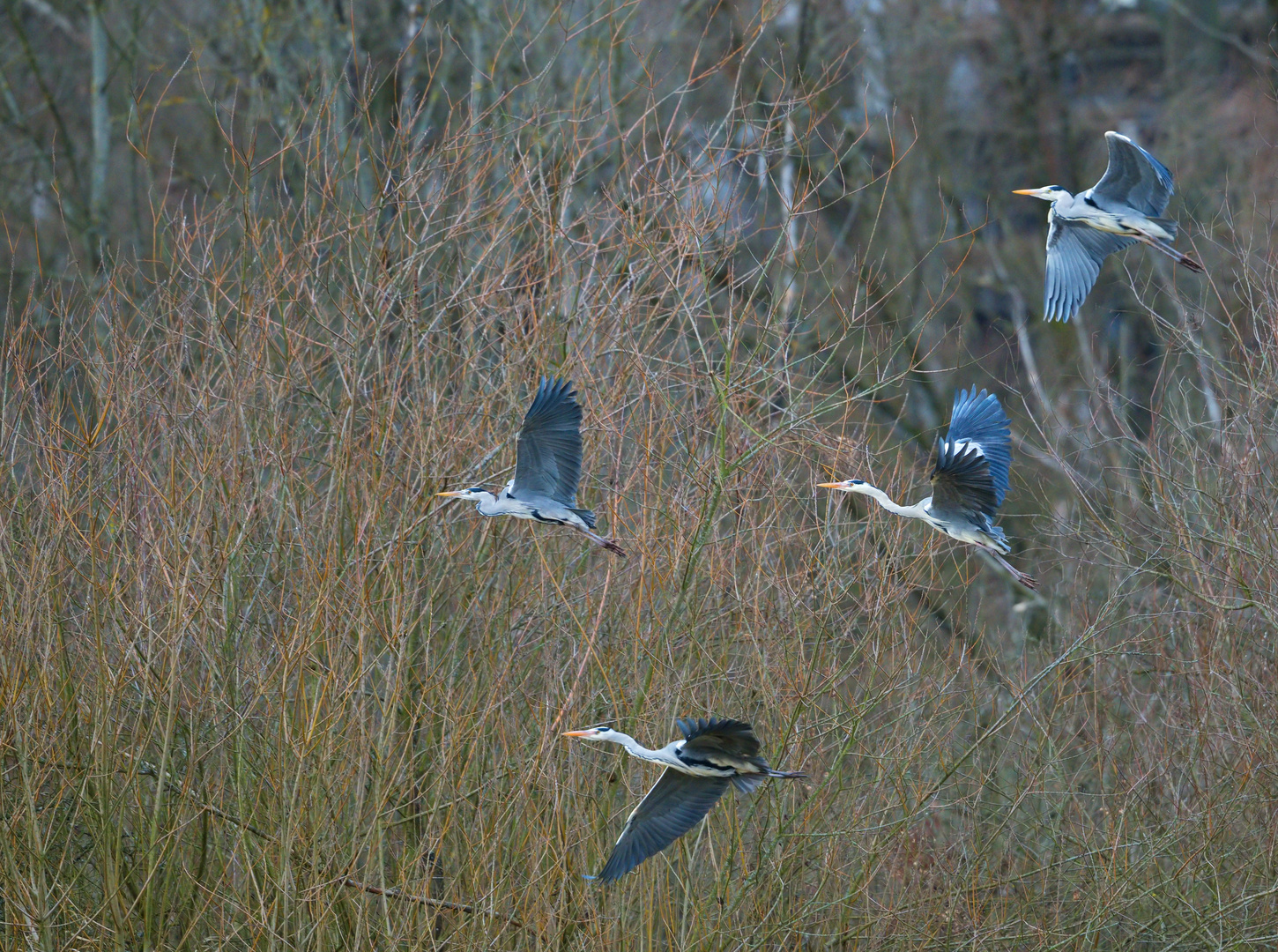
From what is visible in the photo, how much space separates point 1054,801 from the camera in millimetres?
10766

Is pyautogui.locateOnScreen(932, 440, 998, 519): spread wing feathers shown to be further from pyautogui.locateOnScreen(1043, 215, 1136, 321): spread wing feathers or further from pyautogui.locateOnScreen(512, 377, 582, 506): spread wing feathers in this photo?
pyautogui.locateOnScreen(512, 377, 582, 506): spread wing feathers

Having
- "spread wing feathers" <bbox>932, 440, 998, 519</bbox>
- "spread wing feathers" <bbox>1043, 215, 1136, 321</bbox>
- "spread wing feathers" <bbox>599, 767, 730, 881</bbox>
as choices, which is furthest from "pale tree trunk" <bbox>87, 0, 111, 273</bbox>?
"spread wing feathers" <bbox>932, 440, 998, 519</bbox>

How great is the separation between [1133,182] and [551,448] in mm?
3376

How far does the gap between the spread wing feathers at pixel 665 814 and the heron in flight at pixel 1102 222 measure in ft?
9.68

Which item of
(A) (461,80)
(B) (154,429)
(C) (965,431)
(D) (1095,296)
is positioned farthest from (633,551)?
(D) (1095,296)

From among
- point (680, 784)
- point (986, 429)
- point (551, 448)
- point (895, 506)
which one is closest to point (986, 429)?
point (986, 429)

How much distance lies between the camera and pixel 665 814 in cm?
735

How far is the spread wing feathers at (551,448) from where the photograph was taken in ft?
25.4

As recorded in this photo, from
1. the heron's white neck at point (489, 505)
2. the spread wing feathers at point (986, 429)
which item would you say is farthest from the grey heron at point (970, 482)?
the heron's white neck at point (489, 505)

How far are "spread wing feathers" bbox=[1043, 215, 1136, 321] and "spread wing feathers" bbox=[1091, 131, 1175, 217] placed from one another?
195 mm

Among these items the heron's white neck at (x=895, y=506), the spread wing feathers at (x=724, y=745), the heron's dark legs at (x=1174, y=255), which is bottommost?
the spread wing feathers at (x=724, y=745)

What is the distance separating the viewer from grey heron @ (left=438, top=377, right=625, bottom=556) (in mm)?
7750

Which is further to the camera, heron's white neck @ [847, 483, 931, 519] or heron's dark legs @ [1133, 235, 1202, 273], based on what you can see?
heron's white neck @ [847, 483, 931, 519]

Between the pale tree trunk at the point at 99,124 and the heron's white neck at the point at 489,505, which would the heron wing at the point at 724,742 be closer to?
the heron's white neck at the point at 489,505
